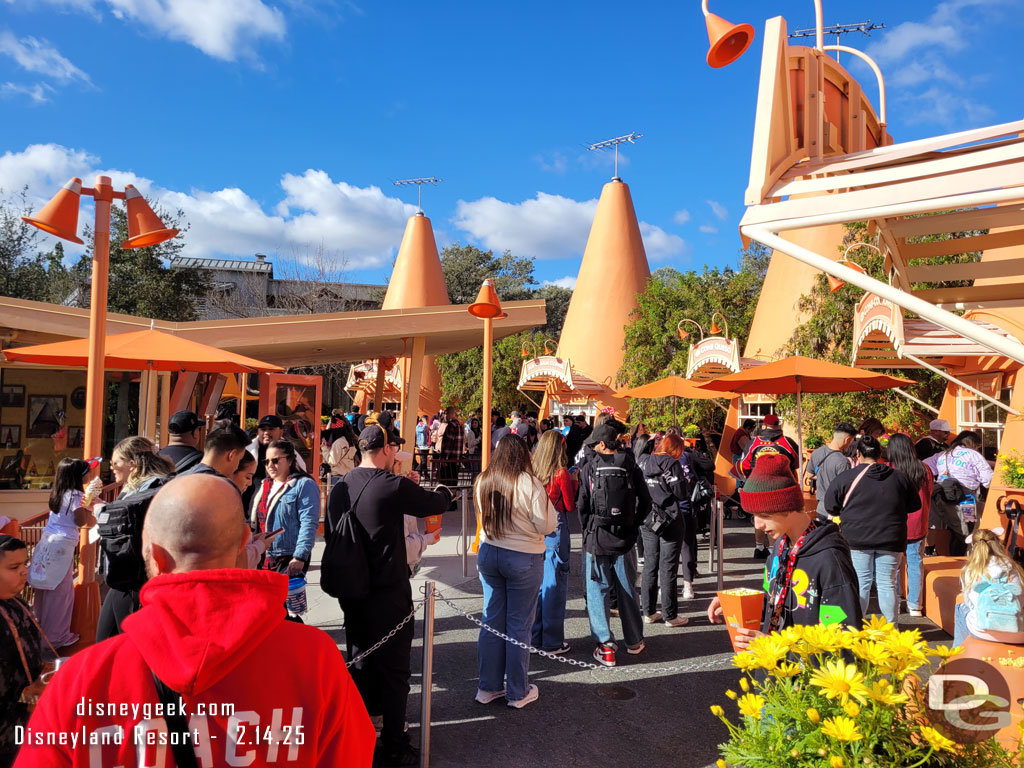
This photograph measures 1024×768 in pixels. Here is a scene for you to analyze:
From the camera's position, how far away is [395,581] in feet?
11.7

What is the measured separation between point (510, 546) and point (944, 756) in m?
2.66

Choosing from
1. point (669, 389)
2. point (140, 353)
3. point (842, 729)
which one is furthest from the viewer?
point (669, 389)

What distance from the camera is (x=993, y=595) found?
3107mm

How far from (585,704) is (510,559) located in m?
1.06

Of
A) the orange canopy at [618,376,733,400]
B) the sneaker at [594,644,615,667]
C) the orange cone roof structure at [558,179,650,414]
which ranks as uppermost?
the orange cone roof structure at [558,179,650,414]

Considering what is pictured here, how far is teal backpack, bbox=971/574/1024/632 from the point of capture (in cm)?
307

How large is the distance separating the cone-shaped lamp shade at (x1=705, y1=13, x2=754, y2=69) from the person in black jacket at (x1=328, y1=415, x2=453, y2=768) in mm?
2402

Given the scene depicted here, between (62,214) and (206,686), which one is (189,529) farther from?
(62,214)

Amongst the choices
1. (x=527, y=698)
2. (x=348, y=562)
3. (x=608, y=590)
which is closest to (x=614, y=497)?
(x=608, y=590)

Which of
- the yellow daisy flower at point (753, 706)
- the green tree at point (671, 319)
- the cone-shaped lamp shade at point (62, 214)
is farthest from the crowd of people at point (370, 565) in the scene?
the green tree at point (671, 319)

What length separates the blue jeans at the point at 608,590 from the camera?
15.9 ft

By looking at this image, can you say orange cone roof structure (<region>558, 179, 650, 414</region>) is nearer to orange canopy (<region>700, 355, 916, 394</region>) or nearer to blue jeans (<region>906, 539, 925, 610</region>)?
orange canopy (<region>700, 355, 916, 394</region>)

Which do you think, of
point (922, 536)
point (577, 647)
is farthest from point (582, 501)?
point (922, 536)

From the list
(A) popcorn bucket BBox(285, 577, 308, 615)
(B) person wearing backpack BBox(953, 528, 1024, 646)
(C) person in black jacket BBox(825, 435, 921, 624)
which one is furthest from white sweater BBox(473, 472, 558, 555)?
(C) person in black jacket BBox(825, 435, 921, 624)
